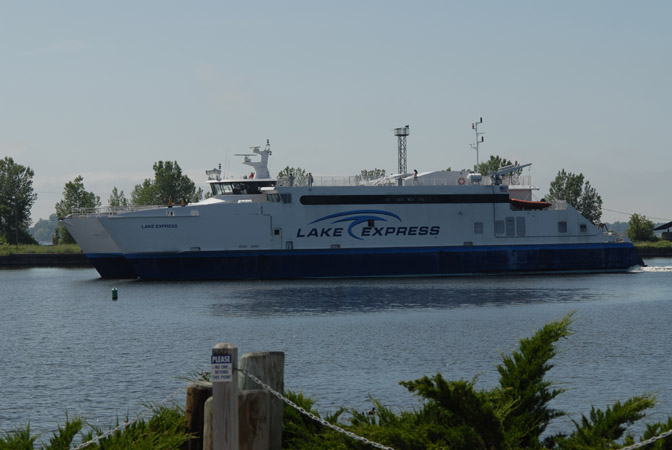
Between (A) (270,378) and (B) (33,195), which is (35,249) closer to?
(B) (33,195)

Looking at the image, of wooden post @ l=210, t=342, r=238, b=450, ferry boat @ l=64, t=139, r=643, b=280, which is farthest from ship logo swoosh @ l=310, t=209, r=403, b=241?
wooden post @ l=210, t=342, r=238, b=450

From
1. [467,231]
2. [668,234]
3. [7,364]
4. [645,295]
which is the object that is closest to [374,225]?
[467,231]

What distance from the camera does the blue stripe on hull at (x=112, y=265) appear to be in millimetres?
55906

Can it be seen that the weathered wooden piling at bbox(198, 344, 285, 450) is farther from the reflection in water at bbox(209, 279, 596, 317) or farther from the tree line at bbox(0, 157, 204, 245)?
the tree line at bbox(0, 157, 204, 245)

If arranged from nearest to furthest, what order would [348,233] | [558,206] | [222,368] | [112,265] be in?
[222,368], [348,233], [112,265], [558,206]

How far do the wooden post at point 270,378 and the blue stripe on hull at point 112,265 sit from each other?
4867 centimetres

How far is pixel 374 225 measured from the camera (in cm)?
5419

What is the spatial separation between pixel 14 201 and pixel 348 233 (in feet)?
198

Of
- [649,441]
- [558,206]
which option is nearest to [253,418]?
[649,441]

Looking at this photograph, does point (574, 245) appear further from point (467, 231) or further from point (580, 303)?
point (580, 303)

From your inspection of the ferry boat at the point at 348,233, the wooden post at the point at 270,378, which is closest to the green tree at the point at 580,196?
the ferry boat at the point at 348,233

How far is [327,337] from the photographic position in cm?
2725

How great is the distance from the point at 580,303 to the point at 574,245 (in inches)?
777

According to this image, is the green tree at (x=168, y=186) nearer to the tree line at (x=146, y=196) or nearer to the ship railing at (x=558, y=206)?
the tree line at (x=146, y=196)
